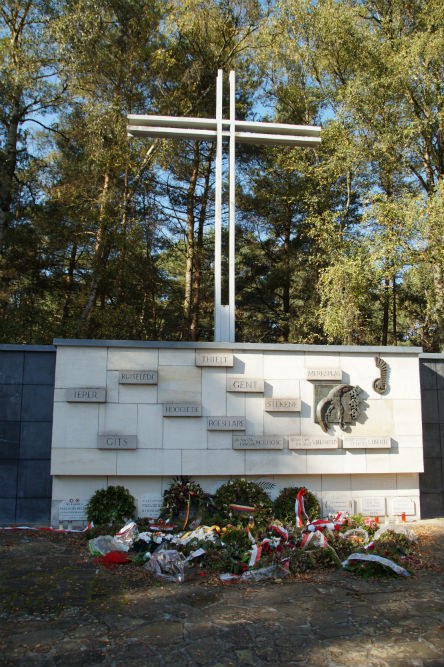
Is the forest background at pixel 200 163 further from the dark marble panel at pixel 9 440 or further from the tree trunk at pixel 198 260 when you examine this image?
the dark marble panel at pixel 9 440

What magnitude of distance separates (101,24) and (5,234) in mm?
6827

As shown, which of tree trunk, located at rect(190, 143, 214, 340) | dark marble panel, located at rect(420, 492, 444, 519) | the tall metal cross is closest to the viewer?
the tall metal cross

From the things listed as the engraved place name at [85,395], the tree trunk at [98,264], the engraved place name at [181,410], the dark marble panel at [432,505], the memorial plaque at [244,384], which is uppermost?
the tree trunk at [98,264]

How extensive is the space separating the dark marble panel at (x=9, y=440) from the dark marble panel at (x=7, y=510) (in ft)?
2.07

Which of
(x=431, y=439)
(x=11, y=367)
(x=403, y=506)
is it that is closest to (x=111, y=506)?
(x=11, y=367)

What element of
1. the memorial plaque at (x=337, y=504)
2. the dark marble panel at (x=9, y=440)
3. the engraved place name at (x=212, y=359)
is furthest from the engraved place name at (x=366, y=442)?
the dark marble panel at (x=9, y=440)

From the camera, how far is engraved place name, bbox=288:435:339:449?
7.43 m

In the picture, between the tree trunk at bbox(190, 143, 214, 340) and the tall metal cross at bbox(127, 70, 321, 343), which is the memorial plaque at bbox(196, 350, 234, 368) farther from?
the tree trunk at bbox(190, 143, 214, 340)

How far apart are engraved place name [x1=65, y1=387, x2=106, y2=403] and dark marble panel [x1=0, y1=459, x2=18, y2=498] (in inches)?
54.7

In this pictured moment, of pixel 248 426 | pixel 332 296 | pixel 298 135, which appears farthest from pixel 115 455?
pixel 332 296

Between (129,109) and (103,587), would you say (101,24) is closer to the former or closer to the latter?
(129,109)

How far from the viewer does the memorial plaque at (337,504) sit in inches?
298

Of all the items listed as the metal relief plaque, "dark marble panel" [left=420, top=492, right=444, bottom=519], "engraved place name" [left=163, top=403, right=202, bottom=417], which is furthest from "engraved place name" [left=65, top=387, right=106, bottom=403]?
"dark marble panel" [left=420, top=492, right=444, bottom=519]

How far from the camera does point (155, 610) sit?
4332mm
